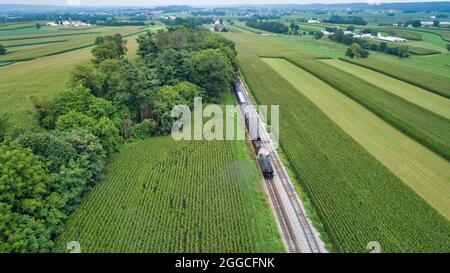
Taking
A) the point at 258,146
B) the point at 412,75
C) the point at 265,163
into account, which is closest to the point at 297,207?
the point at 265,163

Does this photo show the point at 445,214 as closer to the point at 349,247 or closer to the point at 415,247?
the point at 415,247

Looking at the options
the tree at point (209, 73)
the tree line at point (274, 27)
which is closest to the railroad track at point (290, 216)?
the tree at point (209, 73)

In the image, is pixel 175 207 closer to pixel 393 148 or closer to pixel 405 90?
pixel 393 148

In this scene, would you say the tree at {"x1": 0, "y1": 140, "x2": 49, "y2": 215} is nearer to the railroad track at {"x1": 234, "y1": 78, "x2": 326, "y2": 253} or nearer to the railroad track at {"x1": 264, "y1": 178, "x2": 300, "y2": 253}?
the railroad track at {"x1": 264, "y1": 178, "x2": 300, "y2": 253}

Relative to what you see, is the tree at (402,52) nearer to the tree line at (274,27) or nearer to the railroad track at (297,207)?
the tree line at (274,27)

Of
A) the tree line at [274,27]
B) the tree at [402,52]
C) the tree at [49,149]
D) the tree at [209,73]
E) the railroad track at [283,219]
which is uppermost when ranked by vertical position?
the tree line at [274,27]
